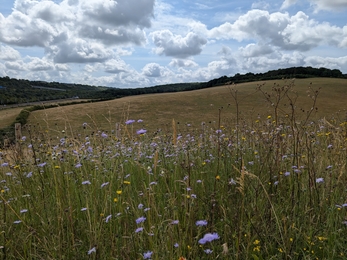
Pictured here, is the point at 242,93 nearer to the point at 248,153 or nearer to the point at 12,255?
the point at 248,153

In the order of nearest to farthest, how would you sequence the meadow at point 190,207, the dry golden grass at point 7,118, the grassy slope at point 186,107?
1. the meadow at point 190,207
2. the grassy slope at point 186,107
3. the dry golden grass at point 7,118

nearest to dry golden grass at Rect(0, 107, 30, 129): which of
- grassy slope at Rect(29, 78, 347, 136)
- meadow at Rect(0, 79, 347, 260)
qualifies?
grassy slope at Rect(29, 78, 347, 136)

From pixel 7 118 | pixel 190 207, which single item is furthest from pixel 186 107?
pixel 190 207

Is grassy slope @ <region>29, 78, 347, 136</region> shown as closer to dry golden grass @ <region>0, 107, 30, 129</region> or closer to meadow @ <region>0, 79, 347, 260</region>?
dry golden grass @ <region>0, 107, 30, 129</region>

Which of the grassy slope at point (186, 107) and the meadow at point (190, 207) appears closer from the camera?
the meadow at point (190, 207)

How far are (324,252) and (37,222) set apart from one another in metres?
2.55

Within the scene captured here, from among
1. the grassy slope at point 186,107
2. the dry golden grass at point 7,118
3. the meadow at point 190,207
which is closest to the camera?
the meadow at point 190,207

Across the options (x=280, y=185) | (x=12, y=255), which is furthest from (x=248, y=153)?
(x=12, y=255)

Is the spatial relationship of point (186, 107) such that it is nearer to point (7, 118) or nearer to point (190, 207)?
point (7, 118)

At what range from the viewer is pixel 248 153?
4871 millimetres

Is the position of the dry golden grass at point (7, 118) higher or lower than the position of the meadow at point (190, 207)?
lower

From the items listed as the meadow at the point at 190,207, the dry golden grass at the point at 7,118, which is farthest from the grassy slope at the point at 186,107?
the meadow at the point at 190,207

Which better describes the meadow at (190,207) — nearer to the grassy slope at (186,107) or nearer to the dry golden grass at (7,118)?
the grassy slope at (186,107)

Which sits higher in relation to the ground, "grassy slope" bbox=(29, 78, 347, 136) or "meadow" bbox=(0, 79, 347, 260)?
"meadow" bbox=(0, 79, 347, 260)
